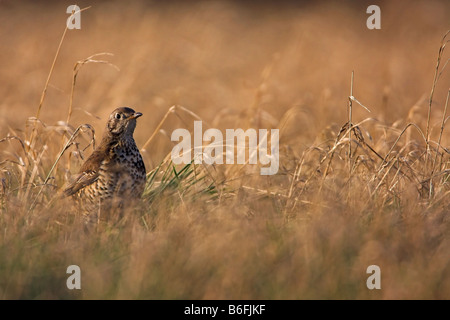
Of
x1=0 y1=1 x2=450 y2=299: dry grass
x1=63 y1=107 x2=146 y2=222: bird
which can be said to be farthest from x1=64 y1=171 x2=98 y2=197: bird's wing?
x1=0 y1=1 x2=450 y2=299: dry grass

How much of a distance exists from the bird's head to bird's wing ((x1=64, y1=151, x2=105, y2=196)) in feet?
0.77

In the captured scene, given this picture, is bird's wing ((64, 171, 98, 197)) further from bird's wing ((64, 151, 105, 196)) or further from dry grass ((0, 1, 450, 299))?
dry grass ((0, 1, 450, 299))

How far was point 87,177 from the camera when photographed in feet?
16.4

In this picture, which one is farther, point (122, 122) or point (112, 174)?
point (122, 122)

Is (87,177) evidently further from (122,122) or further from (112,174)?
(122,122)

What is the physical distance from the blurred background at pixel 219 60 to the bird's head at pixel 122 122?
1762mm

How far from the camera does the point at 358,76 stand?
458 inches

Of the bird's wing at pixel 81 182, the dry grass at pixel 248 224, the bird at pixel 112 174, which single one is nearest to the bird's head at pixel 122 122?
the bird at pixel 112 174

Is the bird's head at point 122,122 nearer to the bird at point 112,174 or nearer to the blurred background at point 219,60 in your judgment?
the bird at point 112,174

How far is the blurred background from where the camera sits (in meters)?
9.68

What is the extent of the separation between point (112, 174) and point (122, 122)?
503 mm

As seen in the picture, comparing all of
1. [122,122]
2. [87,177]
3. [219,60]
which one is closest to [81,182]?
[87,177]

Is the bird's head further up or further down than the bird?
further up

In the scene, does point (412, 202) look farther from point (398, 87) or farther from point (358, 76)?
point (358, 76)
